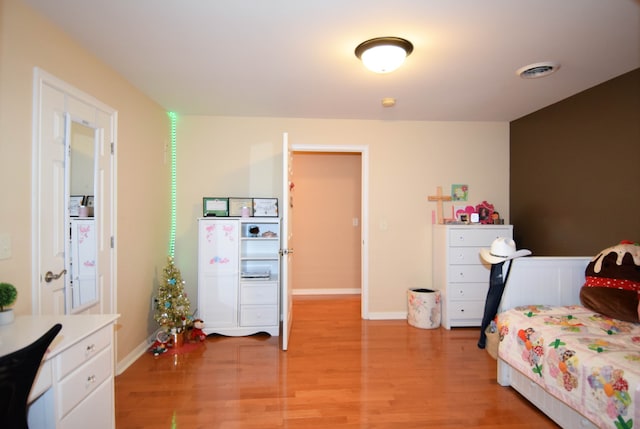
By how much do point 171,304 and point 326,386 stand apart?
5.39 feet

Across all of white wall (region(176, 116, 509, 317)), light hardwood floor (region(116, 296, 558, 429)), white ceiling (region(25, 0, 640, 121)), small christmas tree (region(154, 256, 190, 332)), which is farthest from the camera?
white wall (region(176, 116, 509, 317))

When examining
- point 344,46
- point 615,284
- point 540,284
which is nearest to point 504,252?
point 540,284

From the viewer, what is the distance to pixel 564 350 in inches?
77.9

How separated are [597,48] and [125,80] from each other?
354cm

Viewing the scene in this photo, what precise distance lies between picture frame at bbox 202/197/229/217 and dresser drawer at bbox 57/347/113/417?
2259mm

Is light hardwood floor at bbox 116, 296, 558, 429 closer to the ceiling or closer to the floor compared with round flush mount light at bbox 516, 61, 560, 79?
closer to the floor

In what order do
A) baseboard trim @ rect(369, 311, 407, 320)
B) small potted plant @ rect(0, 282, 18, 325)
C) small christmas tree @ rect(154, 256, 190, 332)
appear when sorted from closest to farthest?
1. small potted plant @ rect(0, 282, 18, 325)
2. small christmas tree @ rect(154, 256, 190, 332)
3. baseboard trim @ rect(369, 311, 407, 320)

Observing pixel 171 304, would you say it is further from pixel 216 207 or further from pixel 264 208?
pixel 264 208

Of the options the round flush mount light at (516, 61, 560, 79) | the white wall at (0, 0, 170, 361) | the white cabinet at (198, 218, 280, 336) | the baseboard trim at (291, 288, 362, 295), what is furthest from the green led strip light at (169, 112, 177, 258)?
the round flush mount light at (516, 61, 560, 79)

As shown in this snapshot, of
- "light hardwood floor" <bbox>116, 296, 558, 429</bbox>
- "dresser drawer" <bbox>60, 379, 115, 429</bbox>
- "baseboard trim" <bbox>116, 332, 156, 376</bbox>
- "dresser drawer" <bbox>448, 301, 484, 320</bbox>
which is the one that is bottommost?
"light hardwood floor" <bbox>116, 296, 558, 429</bbox>

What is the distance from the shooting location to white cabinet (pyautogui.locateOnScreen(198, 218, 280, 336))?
362 centimetres

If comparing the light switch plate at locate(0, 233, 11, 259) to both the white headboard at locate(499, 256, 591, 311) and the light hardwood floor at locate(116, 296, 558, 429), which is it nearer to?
the light hardwood floor at locate(116, 296, 558, 429)

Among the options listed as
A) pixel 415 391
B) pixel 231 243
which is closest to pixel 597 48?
pixel 415 391

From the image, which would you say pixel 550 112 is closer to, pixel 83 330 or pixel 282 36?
pixel 282 36
